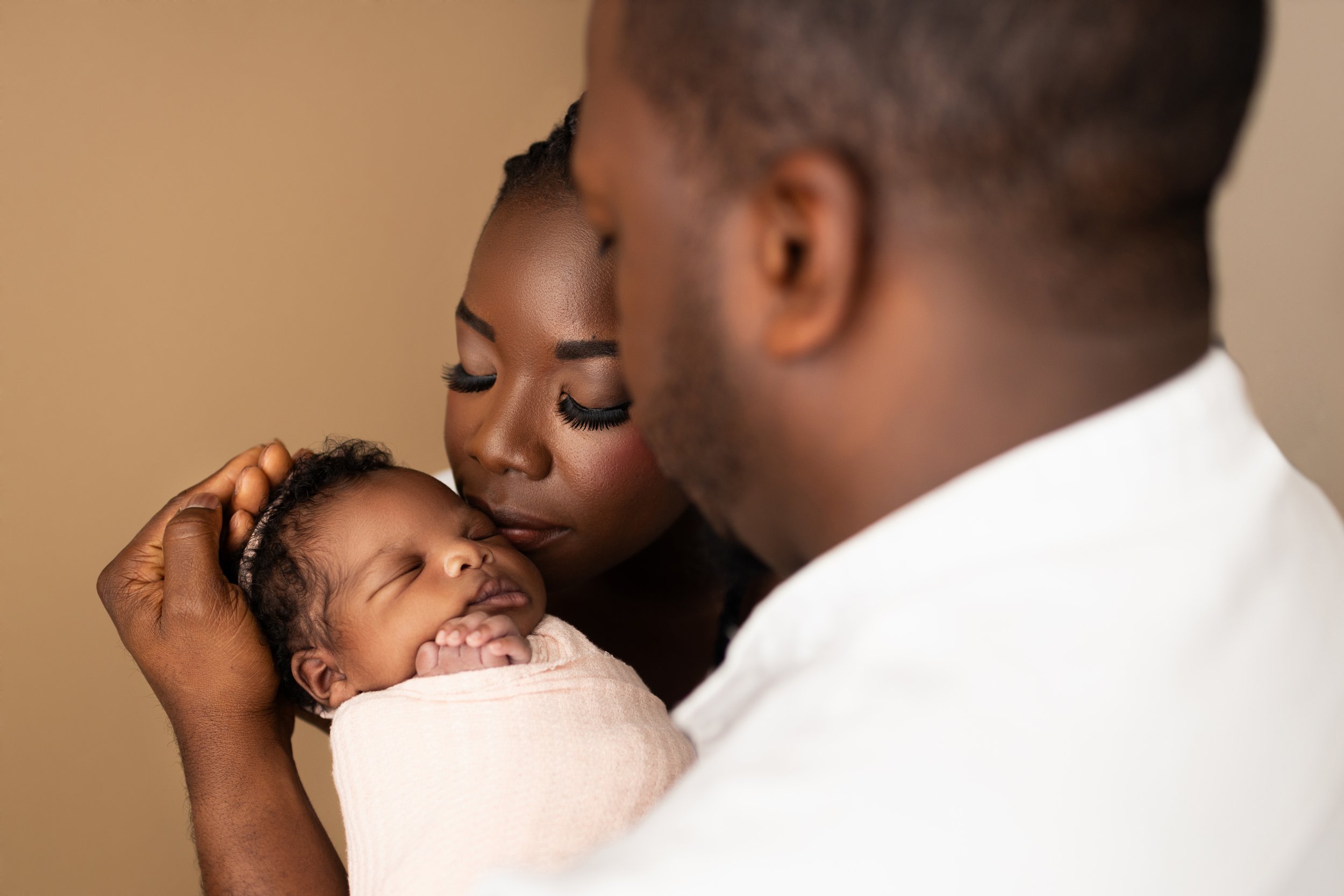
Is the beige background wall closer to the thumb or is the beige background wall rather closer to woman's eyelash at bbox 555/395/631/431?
the thumb

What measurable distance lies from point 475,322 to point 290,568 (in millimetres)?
384

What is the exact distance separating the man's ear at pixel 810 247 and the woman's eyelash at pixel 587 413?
0.64 metres

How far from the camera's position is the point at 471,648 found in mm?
1331

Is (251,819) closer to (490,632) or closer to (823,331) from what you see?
(490,632)

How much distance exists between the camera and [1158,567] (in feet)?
2.33

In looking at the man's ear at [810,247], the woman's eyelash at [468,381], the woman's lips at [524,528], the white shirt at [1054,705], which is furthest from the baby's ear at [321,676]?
the man's ear at [810,247]

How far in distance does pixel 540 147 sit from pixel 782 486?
84cm

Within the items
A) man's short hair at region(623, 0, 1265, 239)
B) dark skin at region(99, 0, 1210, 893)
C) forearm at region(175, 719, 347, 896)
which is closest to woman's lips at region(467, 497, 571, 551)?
forearm at region(175, 719, 347, 896)

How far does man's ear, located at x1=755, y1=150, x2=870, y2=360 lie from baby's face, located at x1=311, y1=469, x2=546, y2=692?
73 cm

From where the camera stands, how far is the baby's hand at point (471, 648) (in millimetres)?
1317

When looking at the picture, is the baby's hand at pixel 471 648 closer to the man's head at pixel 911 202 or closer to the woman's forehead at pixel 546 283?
the woman's forehead at pixel 546 283

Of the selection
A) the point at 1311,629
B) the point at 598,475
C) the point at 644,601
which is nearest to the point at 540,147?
the point at 598,475

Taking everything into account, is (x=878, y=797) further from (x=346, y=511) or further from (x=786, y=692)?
(x=346, y=511)

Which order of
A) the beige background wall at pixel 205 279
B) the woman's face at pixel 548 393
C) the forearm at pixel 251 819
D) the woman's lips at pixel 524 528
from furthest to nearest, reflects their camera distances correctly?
the beige background wall at pixel 205 279 → the woman's lips at pixel 524 528 → the woman's face at pixel 548 393 → the forearm at pixel 251 819
